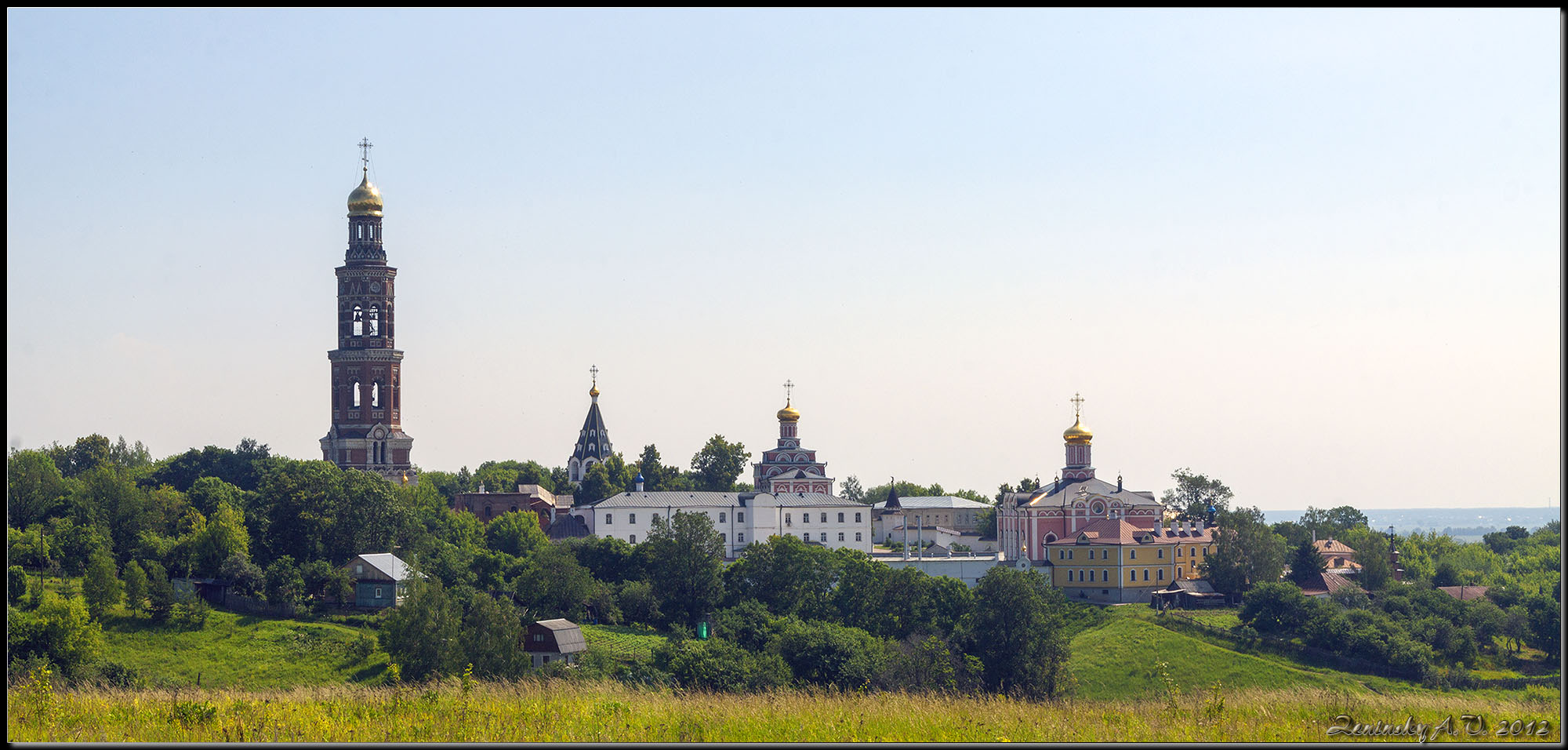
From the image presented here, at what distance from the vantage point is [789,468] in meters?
84.3

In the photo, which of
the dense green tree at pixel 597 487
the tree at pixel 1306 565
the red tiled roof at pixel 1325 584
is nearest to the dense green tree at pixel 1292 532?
the tree at pixel 1306 565

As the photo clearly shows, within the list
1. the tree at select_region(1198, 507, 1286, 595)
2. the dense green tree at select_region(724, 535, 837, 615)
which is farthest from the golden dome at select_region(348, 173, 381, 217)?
the tree at select_region(1198, 507, 1286, 595)

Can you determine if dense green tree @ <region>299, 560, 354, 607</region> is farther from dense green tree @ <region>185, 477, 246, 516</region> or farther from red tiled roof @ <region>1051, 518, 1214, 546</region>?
red tiled roof @ <region>1051, 518, 1214, 546</region>

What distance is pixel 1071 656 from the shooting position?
56406mm

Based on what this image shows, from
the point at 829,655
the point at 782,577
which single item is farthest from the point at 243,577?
the point at 829,655

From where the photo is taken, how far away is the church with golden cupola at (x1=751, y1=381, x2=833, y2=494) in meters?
83.0

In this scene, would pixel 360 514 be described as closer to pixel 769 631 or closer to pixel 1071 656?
pixel 769 631

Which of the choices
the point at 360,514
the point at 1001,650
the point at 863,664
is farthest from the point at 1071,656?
the point at 360,514

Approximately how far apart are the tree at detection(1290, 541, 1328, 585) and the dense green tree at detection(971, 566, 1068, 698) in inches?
823

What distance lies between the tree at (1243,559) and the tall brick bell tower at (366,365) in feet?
133

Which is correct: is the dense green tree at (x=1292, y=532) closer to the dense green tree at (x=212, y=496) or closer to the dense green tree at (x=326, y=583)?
the dense green tree at (x=326, y=583)

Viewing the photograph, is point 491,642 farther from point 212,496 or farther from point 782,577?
point 212,496

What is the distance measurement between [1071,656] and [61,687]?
39.8 meters

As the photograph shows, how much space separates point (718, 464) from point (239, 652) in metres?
44.1
